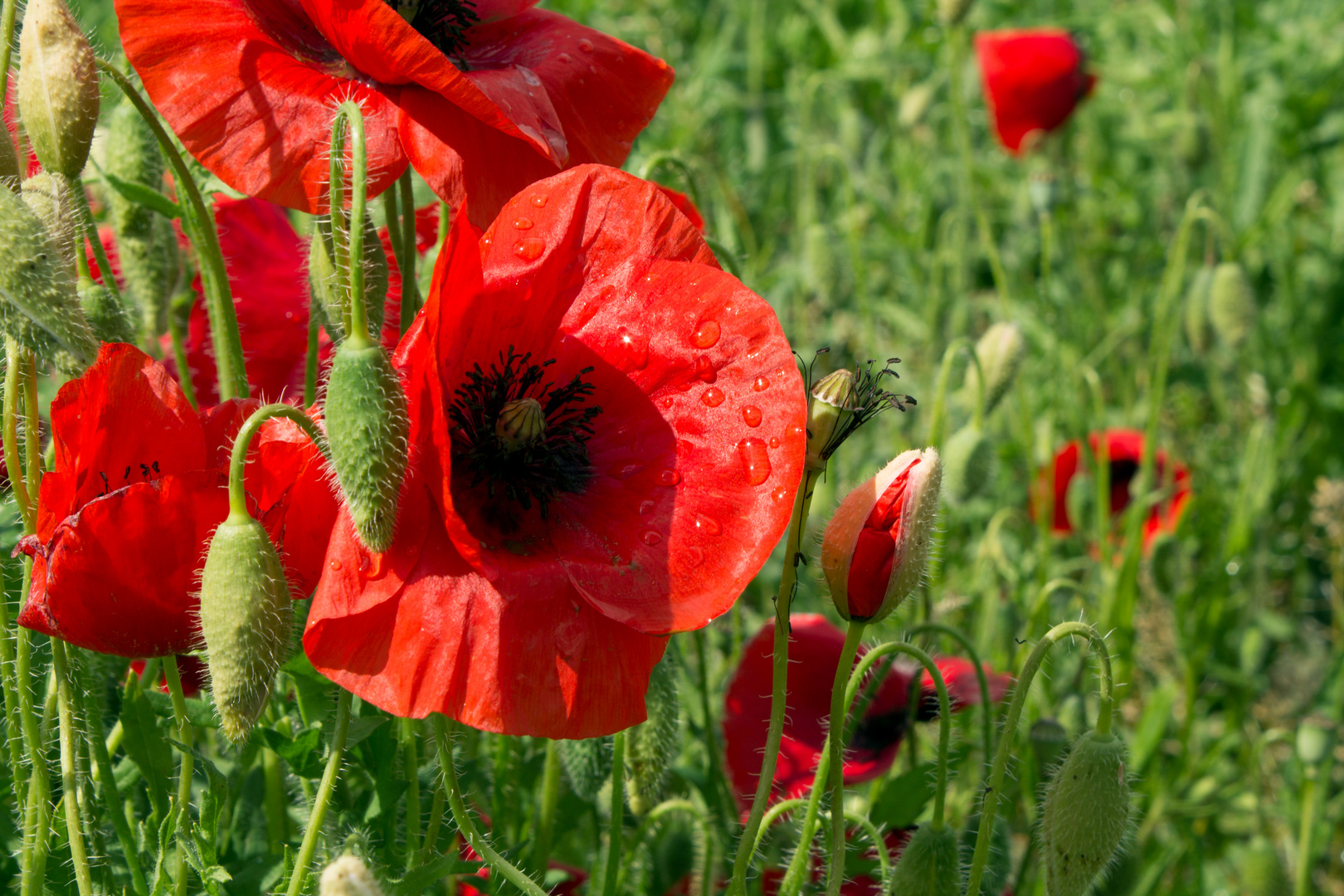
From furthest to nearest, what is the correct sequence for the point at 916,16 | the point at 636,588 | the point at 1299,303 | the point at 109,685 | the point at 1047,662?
1. the point at 916,16
2. the point at 1299,303
3. the point at 1047,662
4. the point at 109,685
5. the point at 636,588

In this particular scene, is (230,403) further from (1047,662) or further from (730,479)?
Result: (1047,662)

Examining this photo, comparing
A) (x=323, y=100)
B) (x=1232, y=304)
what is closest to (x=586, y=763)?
(x=323, y=100)

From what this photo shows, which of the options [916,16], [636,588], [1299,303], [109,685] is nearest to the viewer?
[636,588]

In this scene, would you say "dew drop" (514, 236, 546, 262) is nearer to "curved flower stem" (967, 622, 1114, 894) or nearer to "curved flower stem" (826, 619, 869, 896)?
"curved flower stem" (826, 619, 869, 896)

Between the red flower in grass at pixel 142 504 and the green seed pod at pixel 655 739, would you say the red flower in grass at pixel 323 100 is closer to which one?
the red flower in grass at pixel 142 504

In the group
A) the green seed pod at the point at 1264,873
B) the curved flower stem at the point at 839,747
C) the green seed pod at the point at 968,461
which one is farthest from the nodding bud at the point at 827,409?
the green seed pod at the point at 1264,873

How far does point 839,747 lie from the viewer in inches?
44.4

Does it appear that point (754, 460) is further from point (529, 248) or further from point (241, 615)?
point (241, 615)

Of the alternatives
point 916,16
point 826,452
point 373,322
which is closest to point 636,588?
point 826,452

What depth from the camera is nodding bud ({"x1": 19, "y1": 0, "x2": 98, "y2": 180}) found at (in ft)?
3.31

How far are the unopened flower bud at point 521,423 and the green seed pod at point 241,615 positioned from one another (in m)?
0.24

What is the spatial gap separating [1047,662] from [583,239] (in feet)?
3.11

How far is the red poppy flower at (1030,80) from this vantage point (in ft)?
10.3

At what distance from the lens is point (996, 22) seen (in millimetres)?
4539
